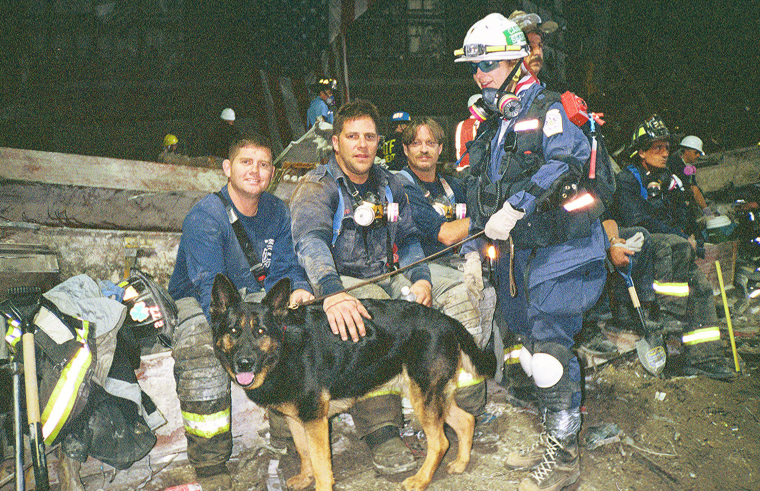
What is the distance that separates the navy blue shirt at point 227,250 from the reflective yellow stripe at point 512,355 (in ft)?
6.41

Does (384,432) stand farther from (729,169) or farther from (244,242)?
(729,169)

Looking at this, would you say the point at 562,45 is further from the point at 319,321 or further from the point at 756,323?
the point at 319,321

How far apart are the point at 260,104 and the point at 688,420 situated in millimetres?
11142

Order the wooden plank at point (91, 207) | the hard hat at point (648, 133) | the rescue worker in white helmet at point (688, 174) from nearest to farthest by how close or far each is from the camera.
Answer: the wooden plank at point (91, 207), the hard hat at point (648, 133), the rescue worker in white helmet at point (688, 174)

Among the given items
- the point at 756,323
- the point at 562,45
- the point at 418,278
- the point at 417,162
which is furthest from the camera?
the point at 562,45

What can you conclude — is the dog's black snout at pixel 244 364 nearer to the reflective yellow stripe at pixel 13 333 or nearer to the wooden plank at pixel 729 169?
the reflective yellow stripe at pixel 13 333

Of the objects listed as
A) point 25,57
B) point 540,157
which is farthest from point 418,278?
point 25,57

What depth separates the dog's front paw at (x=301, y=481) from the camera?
2.92 m

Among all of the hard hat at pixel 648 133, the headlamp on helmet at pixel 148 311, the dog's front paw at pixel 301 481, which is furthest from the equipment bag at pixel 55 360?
the hard hat at pixel 648 133

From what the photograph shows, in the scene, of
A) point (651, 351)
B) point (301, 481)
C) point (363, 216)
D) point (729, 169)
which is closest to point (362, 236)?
point (363, 216)

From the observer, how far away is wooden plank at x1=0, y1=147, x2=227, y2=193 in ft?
18.7

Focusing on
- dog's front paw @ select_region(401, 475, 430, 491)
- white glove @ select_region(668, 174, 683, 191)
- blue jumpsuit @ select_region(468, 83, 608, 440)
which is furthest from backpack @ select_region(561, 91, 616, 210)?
white glove @ select_region(668, 174, 683, 191)

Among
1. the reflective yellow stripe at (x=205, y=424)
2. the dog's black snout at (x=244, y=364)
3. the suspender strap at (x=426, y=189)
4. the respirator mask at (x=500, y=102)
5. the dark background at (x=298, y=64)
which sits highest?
the dark background at (x=298, y=64)

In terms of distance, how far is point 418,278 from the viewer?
11.3 feet
